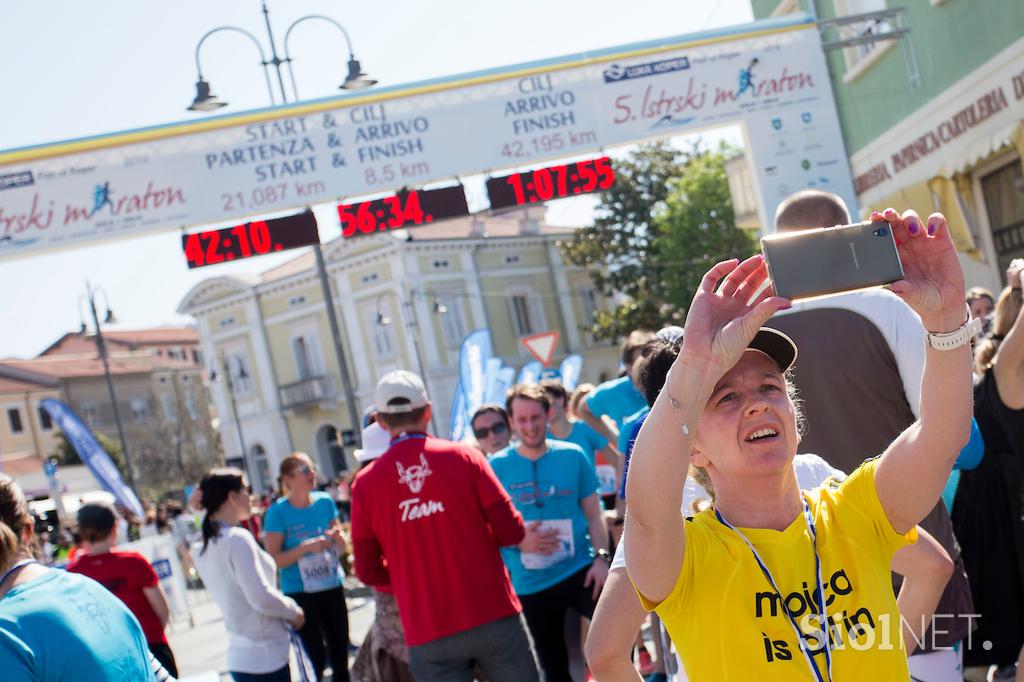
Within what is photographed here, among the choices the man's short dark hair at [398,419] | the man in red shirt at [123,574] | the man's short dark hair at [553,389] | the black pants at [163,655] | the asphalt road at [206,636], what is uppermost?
the man's short dark hair at [398,419]

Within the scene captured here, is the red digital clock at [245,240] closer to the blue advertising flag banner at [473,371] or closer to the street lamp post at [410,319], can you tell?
the blue advertising flag banner at [473,371]

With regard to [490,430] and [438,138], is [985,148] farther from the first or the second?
[490,430]

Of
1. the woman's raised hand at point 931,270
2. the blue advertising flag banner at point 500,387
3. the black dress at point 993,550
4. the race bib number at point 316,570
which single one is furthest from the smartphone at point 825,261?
the blue advertising flag banner at point 500,387

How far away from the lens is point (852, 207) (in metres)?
12.6

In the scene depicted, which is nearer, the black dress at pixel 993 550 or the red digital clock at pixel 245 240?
the black dress at pixel 993 550

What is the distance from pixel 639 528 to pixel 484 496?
284 cm

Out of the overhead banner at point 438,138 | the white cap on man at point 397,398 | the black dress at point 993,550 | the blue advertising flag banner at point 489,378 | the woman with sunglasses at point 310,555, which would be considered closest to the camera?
the black dress at point 993,550

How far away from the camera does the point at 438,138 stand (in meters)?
12.2

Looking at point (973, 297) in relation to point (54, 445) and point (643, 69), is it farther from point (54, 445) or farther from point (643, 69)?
point (54, 445)

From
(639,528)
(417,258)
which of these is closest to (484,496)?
(639,528)

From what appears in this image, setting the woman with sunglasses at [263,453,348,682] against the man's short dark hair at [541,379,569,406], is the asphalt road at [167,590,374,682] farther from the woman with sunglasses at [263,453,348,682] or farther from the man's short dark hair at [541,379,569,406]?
the man's short dark hair at [541,379,569,406]

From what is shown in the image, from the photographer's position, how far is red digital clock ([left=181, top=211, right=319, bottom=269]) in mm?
12055

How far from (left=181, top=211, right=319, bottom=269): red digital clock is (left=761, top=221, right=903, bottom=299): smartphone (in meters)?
10.3

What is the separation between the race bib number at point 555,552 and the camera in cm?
627
